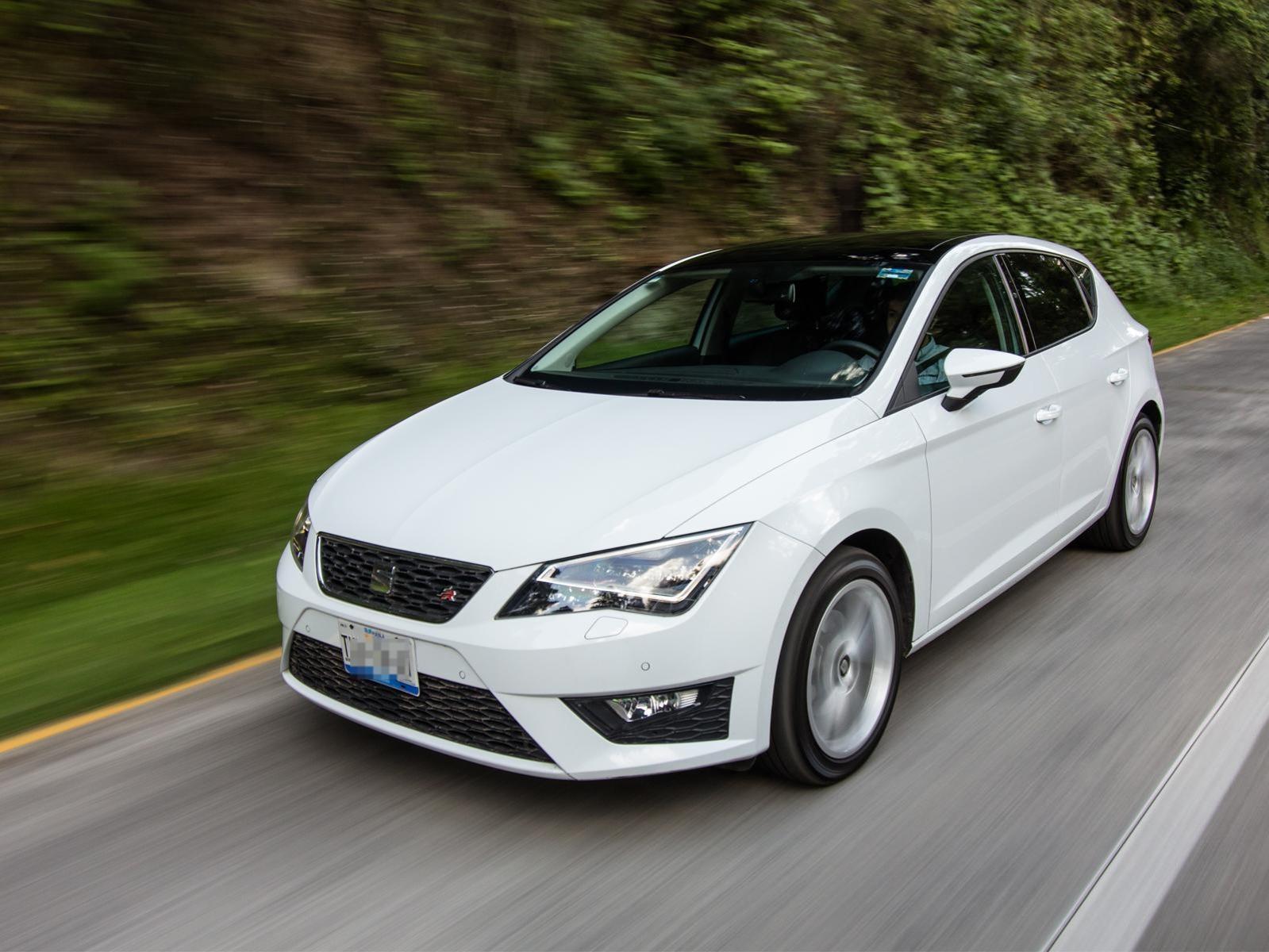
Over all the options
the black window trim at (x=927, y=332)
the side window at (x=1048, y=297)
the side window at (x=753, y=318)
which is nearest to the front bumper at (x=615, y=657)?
the black window trim at (x=927, y=332)

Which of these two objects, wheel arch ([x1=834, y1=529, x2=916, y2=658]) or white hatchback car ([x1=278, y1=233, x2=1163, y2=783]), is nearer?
white hatchback car ([x1=278, y1=233, x2=1163, y2=783])

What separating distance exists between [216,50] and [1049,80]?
16.9 m

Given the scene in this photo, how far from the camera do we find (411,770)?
3.57 metres

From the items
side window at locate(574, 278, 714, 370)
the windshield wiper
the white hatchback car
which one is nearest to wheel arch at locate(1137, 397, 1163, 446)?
the white hatchback car

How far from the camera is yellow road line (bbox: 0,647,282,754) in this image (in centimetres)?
391

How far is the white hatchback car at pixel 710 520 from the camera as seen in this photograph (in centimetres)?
313

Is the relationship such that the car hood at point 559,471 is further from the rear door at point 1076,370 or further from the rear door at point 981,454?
the rear door at point 1076,370

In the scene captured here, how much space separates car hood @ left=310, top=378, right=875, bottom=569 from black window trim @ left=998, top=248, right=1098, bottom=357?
1437 millimetres

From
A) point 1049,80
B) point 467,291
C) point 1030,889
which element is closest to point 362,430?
point 467,291

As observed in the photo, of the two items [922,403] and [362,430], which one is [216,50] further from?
[922,403]

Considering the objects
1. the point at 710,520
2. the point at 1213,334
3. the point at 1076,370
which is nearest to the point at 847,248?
the point at 1076,370

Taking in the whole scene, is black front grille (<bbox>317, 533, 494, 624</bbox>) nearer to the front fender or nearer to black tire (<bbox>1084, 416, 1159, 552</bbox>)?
the front fender

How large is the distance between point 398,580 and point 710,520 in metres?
0.86

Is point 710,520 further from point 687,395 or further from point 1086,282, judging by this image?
point 1086,282
